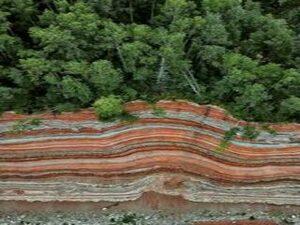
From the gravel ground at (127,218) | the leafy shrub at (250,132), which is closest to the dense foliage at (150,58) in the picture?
the leafy shrub at (250,132)

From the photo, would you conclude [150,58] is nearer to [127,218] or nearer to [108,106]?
[108,106]

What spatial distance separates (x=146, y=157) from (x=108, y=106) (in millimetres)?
731

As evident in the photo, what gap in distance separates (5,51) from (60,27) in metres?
0.74

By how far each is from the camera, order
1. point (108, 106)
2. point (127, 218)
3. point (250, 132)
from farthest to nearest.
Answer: point (127, 218), point (250, 132), point (108, 106)

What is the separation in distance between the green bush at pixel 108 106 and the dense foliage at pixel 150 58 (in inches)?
7.0

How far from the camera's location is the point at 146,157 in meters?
6.04

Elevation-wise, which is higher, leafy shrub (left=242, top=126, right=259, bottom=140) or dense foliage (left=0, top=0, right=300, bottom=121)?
dense foliage (left=0, top=0, right=300, bottom=121)

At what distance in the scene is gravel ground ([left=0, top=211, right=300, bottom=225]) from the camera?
6.18 meters

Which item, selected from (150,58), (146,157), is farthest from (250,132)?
(150,58)

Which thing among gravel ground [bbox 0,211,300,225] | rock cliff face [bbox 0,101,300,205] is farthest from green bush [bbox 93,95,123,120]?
gravel ground [bbox 0,211,300,225]

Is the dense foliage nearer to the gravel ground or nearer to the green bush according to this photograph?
the green bush

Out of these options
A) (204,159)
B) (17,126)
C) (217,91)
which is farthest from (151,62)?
(17,126)

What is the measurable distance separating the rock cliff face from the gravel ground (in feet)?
0.69

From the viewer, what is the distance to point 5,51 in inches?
248
